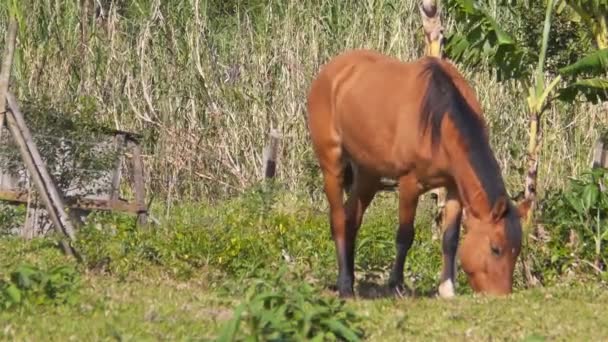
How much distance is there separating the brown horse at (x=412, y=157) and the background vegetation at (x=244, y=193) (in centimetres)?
40

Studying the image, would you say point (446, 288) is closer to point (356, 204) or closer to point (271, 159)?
point (356, 204)

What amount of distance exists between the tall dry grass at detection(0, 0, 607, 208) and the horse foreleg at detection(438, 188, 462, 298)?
7.09 metres

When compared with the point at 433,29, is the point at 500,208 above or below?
below

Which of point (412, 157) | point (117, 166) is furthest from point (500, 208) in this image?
point (117, 166)

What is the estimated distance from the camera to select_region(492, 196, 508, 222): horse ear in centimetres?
903

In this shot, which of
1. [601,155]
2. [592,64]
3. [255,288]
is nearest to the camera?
[255,288]

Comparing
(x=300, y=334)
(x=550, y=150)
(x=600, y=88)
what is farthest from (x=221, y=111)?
(x=300, y=334)

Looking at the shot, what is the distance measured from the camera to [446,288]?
9.49 meters

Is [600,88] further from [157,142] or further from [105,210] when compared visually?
[157,142]

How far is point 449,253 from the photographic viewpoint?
31.6ft

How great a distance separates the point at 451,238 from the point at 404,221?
1.24 ft

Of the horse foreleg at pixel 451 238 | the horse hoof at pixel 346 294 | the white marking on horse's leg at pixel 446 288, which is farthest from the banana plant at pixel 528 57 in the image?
the horse hoof at pixel 346 294

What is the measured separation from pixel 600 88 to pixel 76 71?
824cm

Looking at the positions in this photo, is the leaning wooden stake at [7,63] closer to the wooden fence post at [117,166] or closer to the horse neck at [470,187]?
the horse neck at [470,187]
